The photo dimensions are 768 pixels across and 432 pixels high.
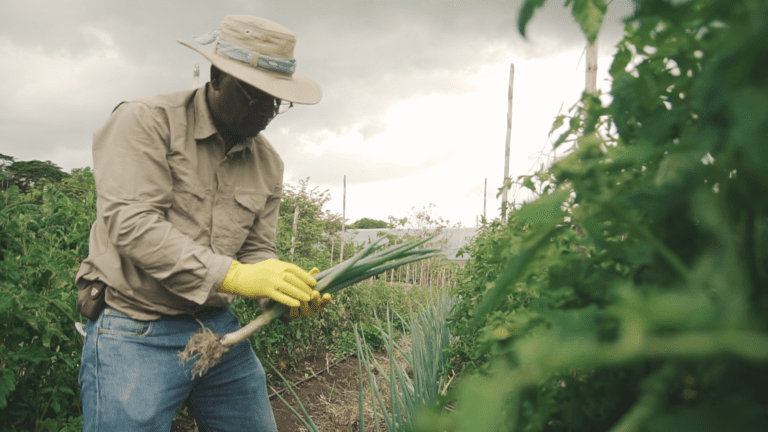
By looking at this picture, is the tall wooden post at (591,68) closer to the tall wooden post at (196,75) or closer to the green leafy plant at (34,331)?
the green leafy plant at (34,331)

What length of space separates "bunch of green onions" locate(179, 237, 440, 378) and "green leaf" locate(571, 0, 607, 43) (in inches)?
47.5

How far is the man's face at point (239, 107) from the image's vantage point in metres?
1.73

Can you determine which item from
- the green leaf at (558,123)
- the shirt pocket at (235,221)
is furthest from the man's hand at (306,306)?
the green leaf at (558,123)

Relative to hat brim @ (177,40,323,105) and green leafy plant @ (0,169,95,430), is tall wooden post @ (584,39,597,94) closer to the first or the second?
hat brim @ (177,40,323,105)

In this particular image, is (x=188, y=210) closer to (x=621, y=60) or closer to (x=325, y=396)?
(x=621, y=60)

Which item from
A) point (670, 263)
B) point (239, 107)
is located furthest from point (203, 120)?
point (670, 263)

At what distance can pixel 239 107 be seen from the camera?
1763 millimetres

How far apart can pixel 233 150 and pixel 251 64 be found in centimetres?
36

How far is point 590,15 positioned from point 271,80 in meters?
1.50

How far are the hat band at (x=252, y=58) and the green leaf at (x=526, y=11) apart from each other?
1.59 metres

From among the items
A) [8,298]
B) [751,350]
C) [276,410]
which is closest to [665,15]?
[751,350]

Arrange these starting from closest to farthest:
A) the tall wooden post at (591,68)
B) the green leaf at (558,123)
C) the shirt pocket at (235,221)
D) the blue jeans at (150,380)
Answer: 1. the green leaf at (558,123)
2. the blue jeans at (150,380)
3. the shirt pocket at (235,221)
4. the tall wooden post at (591,68)

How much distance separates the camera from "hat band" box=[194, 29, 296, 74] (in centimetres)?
174

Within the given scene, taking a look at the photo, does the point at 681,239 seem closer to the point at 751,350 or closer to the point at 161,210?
the point at 751,350
